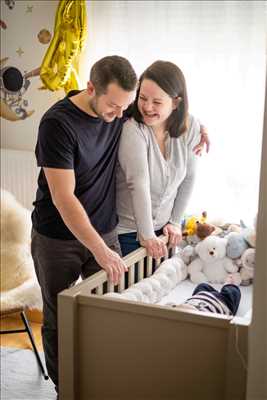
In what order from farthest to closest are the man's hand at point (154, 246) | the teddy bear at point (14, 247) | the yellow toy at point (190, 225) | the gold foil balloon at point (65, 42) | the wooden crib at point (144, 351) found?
the gold foil balloon at point (65, 42), the teddy bear at point (14, 247), the yellow toy at point (190, 225), the man's hand at point (154, 246), the wooden crib at point (144, 351)

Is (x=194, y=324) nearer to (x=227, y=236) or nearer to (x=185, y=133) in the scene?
(x=185, y=133)

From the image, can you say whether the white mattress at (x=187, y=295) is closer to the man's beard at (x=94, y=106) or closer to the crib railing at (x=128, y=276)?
the crib railing at (x=128, y=276)

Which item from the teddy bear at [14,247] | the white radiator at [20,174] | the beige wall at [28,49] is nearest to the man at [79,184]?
the teddy bear at [14,247]

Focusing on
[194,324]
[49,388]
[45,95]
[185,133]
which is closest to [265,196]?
[194,324]

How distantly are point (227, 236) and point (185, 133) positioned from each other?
2.24 feet

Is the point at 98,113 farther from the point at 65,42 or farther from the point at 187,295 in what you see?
the point at 65,42

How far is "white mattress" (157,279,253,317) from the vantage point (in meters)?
2.15

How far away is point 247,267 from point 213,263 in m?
0.15

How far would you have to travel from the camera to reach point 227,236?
2.64m

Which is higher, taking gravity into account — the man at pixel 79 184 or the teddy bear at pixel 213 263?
the man at pixel 79 184

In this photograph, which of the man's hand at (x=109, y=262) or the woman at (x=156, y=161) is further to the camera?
the woman at (x=156, y=161)

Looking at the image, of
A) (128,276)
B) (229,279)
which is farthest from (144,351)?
(229,279)

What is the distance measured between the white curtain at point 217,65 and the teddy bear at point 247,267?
486mm

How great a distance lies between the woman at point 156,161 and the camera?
1.98 metres
